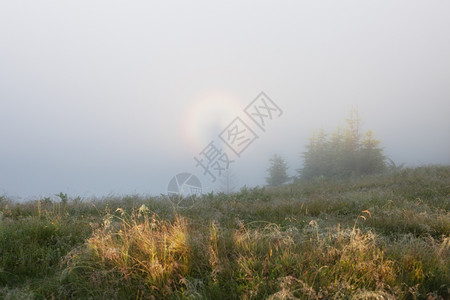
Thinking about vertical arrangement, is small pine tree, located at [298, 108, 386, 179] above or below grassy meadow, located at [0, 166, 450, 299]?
above

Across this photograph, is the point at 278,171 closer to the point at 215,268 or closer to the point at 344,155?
the point at 344,155

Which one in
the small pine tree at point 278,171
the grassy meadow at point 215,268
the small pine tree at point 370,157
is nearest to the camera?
the grassy meadow at point 215,268

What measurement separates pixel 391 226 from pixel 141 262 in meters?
4.82

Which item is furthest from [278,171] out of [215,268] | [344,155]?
[215,268]

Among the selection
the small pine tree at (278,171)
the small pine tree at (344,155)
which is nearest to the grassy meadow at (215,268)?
the small pine tree at (344,155)

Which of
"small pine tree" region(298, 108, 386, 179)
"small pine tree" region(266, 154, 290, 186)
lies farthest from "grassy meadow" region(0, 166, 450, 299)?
"small pine tree" region(266, 154, 290, 186)

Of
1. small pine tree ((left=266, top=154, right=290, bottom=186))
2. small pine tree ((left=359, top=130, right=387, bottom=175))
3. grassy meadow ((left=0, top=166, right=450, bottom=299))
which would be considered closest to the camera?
grassy meadow ((left=0, top=166, right=450, bottom=299))

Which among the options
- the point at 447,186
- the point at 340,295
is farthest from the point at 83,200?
the point at 447,186

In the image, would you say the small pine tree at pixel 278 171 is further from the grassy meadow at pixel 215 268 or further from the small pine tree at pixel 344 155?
the grassy meadow at pixel 215 268

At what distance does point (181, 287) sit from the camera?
A: 2668 mm

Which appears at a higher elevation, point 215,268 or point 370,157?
point 370,157

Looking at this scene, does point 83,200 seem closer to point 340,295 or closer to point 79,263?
point 79,263

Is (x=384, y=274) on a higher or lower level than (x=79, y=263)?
lower

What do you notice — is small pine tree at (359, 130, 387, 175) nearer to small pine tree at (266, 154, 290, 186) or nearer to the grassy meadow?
small pine tree at (266, 154, 290, 186)
